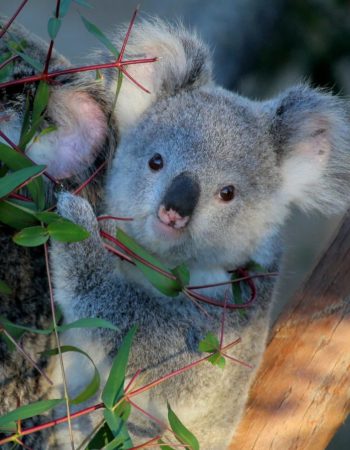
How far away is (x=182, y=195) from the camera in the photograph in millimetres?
2074

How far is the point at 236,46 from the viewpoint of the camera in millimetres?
5414

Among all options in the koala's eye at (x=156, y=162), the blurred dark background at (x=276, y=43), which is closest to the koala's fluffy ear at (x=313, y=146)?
the koala's eye at (x=156, y=162)

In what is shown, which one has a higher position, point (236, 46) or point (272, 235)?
point (236, 46)

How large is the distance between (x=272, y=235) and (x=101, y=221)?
0.57 m

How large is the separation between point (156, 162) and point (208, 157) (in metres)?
0.16

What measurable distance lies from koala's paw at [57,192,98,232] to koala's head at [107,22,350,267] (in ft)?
0.64

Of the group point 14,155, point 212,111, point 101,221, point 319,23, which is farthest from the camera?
point 319,23

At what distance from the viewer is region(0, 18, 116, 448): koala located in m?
2.19

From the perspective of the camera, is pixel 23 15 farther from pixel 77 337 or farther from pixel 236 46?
pixel 77 337

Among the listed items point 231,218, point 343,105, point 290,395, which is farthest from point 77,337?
point 343,105

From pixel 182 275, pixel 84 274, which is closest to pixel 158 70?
pixel 84 274

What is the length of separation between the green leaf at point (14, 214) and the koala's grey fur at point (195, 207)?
0.31m

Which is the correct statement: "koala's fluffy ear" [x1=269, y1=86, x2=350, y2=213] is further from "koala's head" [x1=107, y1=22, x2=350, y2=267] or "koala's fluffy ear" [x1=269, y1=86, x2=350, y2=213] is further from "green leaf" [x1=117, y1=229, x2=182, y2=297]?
"green leaf" [x1=117, y1=229, x2=182, y2=297]

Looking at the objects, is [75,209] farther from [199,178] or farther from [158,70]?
[158,70]
